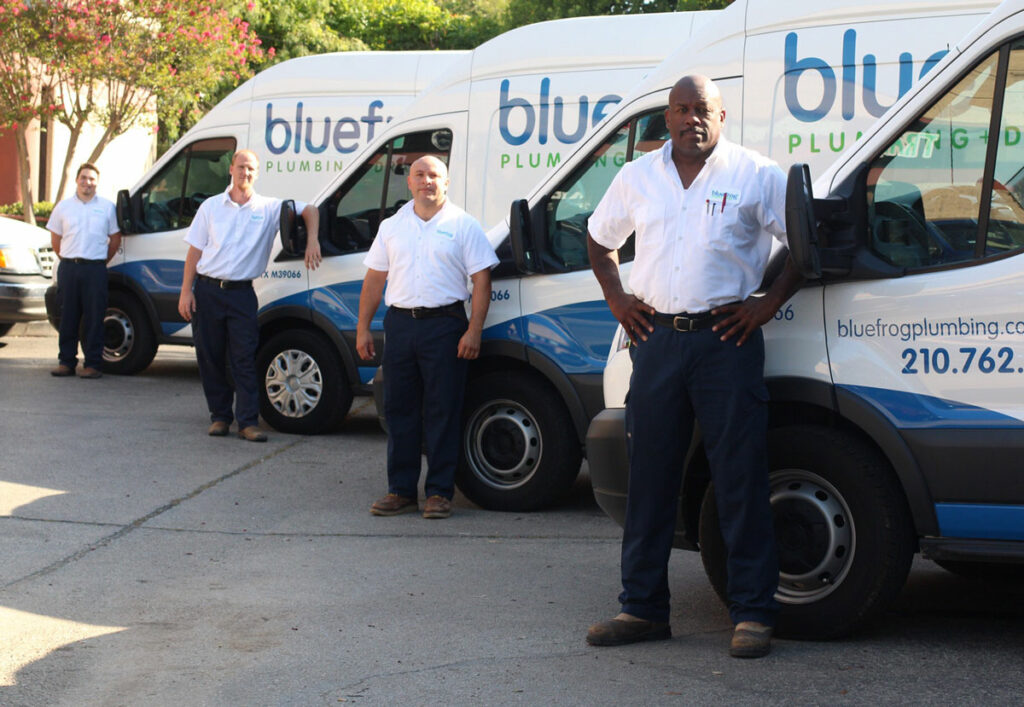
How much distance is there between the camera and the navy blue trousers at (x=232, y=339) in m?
9.55

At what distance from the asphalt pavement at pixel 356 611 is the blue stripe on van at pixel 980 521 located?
1.44ft

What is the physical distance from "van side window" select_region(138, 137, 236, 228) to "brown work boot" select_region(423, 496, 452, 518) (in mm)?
5322

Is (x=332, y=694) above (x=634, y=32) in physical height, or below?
below

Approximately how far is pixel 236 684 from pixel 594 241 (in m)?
1.95

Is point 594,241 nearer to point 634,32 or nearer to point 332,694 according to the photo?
point 332,694

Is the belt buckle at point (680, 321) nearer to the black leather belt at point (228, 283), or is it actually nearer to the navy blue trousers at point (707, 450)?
the navy blue trousers at point (707, 450)

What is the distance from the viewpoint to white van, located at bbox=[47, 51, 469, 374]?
11.3 m

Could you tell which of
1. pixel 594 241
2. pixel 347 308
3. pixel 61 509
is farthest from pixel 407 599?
pixel 347 308

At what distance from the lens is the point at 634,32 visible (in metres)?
8.91

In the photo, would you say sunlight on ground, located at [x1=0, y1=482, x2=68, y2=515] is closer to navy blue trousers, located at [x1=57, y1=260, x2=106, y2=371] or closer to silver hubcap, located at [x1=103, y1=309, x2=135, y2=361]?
navy blue trousers, located at [x1=57, y1=260, x2=106, y2=371]

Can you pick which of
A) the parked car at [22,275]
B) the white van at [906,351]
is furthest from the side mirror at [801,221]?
the parked car at [22,275]

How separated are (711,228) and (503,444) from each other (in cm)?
301

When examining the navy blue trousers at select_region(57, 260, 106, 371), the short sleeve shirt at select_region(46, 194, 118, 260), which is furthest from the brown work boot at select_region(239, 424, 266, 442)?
the short sleeve shirt at select_region(46, 194, 118, 260)

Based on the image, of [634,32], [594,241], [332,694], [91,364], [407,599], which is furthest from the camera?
[91,364]
